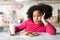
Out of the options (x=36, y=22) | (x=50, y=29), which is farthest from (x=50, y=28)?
(x=36, y=22)

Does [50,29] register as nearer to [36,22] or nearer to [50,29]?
[50,29]

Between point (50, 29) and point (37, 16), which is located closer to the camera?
A: point (50, 29)

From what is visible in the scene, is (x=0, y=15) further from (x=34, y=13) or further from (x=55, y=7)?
(x=34, y=13)

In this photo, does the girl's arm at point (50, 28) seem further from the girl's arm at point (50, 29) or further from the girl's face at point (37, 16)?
the girl's face at point (37, 16)

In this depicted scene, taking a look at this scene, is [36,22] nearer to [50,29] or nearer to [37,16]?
[37,16]

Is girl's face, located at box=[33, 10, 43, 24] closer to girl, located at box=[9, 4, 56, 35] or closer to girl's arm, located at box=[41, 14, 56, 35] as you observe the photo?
girl, located at box=[9, 4, 56, 35]

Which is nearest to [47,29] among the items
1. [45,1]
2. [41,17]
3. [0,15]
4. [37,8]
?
[41,17]

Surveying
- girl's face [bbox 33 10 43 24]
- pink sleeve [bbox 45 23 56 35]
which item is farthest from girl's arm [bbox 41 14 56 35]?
girl's face [bbox 33 10 43 24]

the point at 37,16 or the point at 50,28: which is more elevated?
the point at 37,16

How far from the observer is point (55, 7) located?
2951mm

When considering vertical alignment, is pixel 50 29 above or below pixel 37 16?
below

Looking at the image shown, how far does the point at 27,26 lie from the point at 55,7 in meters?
1.17

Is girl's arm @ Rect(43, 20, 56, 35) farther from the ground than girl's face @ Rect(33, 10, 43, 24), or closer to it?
closer to it

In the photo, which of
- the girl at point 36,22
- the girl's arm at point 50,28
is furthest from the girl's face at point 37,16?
the girl's arm at point 50,28
